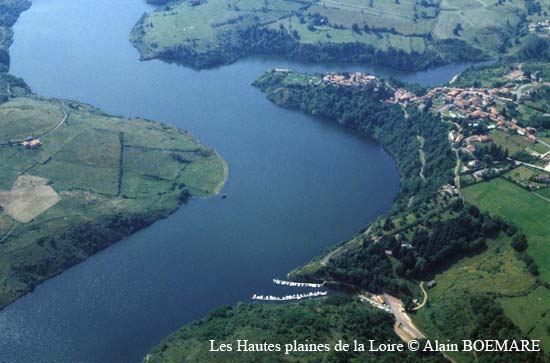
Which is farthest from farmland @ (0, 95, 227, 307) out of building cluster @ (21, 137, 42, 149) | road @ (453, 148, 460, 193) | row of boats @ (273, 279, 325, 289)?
road @ (453, 148, 460, 193)

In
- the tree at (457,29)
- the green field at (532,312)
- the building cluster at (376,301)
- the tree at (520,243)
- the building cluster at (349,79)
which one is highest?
the tree at (457,29)

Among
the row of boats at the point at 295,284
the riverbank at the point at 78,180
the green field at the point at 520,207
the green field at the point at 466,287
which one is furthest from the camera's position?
the riverbank at the point at 78,180

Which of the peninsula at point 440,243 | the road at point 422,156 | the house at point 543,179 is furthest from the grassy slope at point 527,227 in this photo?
the road at point 422,156

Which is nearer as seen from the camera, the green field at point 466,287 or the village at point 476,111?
the green field at point 466,287

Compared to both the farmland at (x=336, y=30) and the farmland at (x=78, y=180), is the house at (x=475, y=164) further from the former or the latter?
the farmland at (x=336, y=30)

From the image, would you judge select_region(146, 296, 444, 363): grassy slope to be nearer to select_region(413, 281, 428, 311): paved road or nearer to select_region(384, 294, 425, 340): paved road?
select_region(384, 294, 425, 340): paved road
